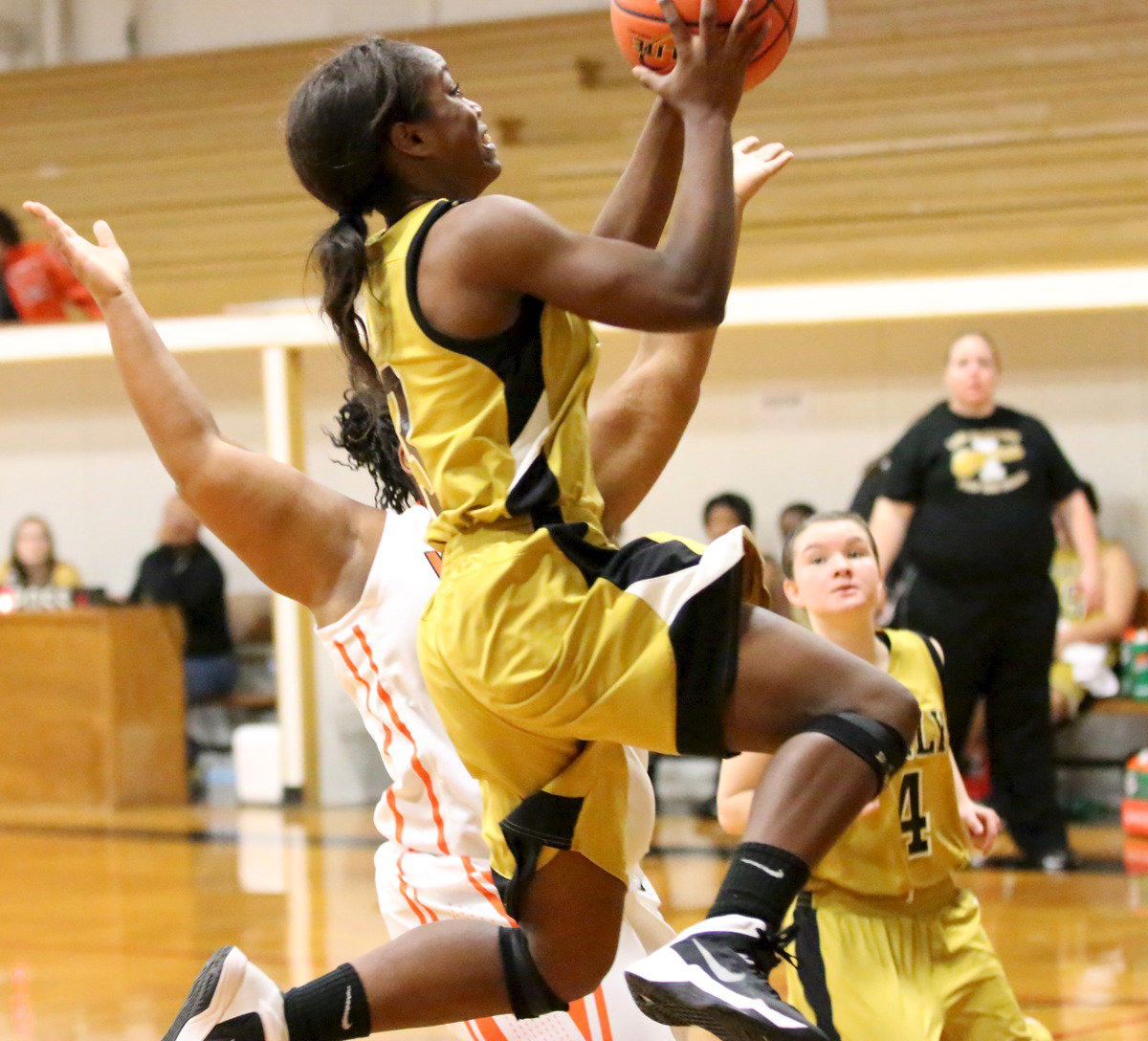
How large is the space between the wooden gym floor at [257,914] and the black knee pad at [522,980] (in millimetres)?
1813

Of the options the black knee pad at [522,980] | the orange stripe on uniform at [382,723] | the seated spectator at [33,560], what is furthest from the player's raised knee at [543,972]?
the seated spectator at [33,560]

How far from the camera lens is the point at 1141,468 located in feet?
25.2

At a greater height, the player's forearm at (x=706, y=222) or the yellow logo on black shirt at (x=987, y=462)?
the player's forearm at (x=706, y=222)

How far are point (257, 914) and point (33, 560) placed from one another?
12.7ft

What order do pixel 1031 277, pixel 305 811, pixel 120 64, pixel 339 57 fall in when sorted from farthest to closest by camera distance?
pixel 120 64 → pixel 305 811 → pixel 1031 277 → pixel 339 57

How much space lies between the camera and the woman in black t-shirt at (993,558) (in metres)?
5.79

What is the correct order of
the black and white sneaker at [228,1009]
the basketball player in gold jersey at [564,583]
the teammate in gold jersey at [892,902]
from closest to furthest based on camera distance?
the basketball player in gold jersey at [564,583] → the black and white sneaker at [228,1009] → the teammate in gold jersey at [892,902]

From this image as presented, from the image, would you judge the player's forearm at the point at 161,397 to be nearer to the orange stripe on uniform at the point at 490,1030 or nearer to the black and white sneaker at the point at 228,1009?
the black and white sneaker at the point at 228,1009

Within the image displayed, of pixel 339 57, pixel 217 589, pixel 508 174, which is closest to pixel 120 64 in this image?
pixel 508 174

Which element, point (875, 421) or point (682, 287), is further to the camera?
point (875, 421)

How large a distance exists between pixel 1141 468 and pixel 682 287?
6.09m

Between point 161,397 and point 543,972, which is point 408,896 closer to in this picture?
point 543,972

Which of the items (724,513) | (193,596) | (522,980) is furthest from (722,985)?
(193,596)

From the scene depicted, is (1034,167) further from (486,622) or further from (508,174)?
(486,622)
